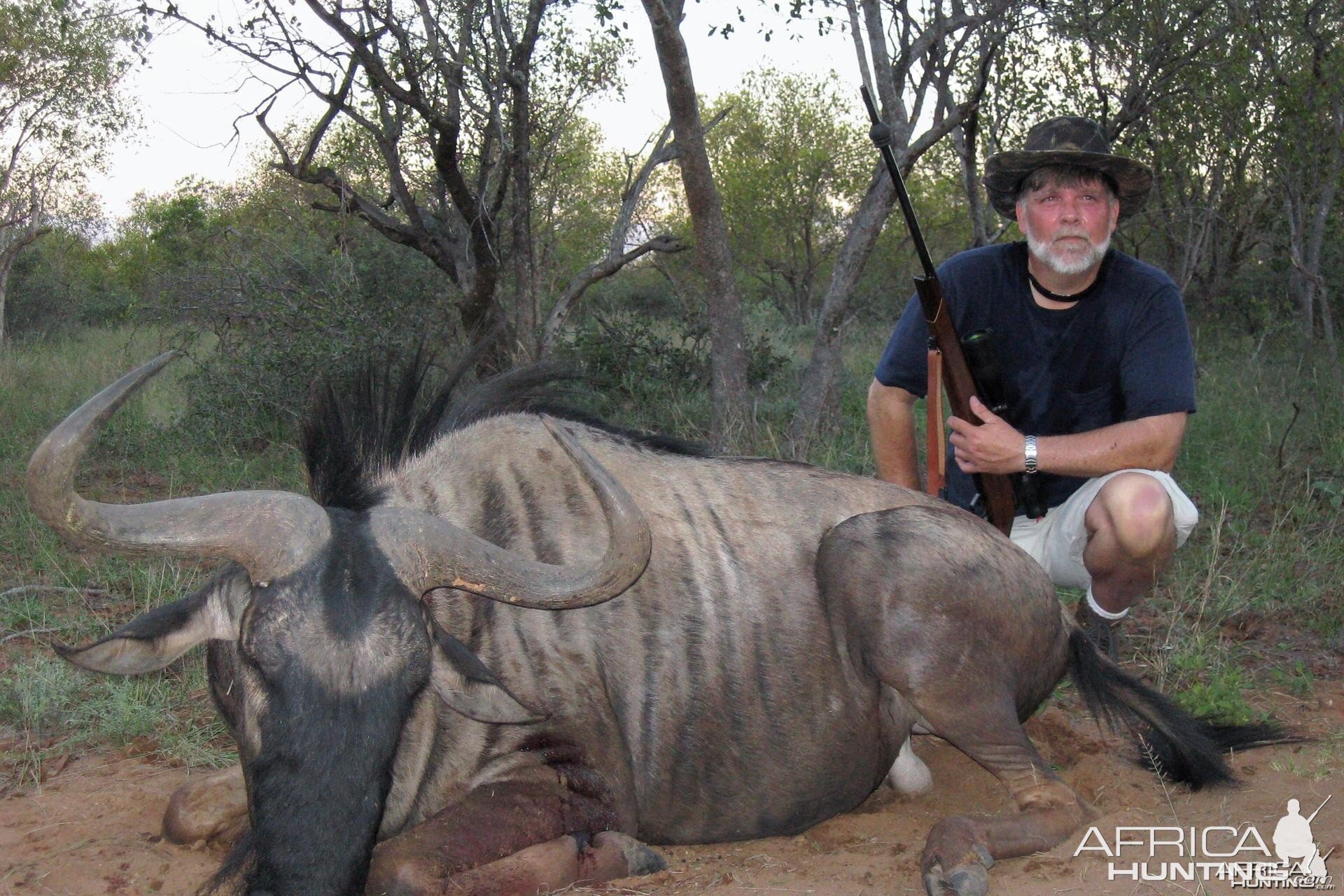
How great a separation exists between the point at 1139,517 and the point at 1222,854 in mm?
1167

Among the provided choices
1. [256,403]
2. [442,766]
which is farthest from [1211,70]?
[442,766]

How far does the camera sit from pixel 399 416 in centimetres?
307

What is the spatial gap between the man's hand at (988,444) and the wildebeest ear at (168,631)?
7.67 feet

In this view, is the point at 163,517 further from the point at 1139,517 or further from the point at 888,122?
the point at 888,122

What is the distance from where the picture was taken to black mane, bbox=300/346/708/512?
9.53 feet

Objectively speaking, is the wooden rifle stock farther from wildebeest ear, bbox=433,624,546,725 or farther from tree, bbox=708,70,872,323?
tree, bbox=708,70,872,323

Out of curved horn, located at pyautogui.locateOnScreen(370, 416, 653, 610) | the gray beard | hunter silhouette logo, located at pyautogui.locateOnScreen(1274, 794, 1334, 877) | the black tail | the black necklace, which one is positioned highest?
the gray beard

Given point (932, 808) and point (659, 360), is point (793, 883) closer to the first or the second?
point (932, 808)

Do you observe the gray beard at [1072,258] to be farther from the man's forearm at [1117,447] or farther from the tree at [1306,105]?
the tree at [1306,105]

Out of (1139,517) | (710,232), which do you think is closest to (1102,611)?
(1139,517)

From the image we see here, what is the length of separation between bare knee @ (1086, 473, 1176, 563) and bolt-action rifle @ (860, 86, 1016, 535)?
350mm

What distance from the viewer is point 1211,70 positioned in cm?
909

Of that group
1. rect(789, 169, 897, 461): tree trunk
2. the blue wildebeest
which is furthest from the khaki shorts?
rect(789, 169, 897, 461): tree trunk

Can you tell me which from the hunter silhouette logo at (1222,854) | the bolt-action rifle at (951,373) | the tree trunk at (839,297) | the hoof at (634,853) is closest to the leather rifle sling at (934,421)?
the bolt-action rifle at (951,373)
